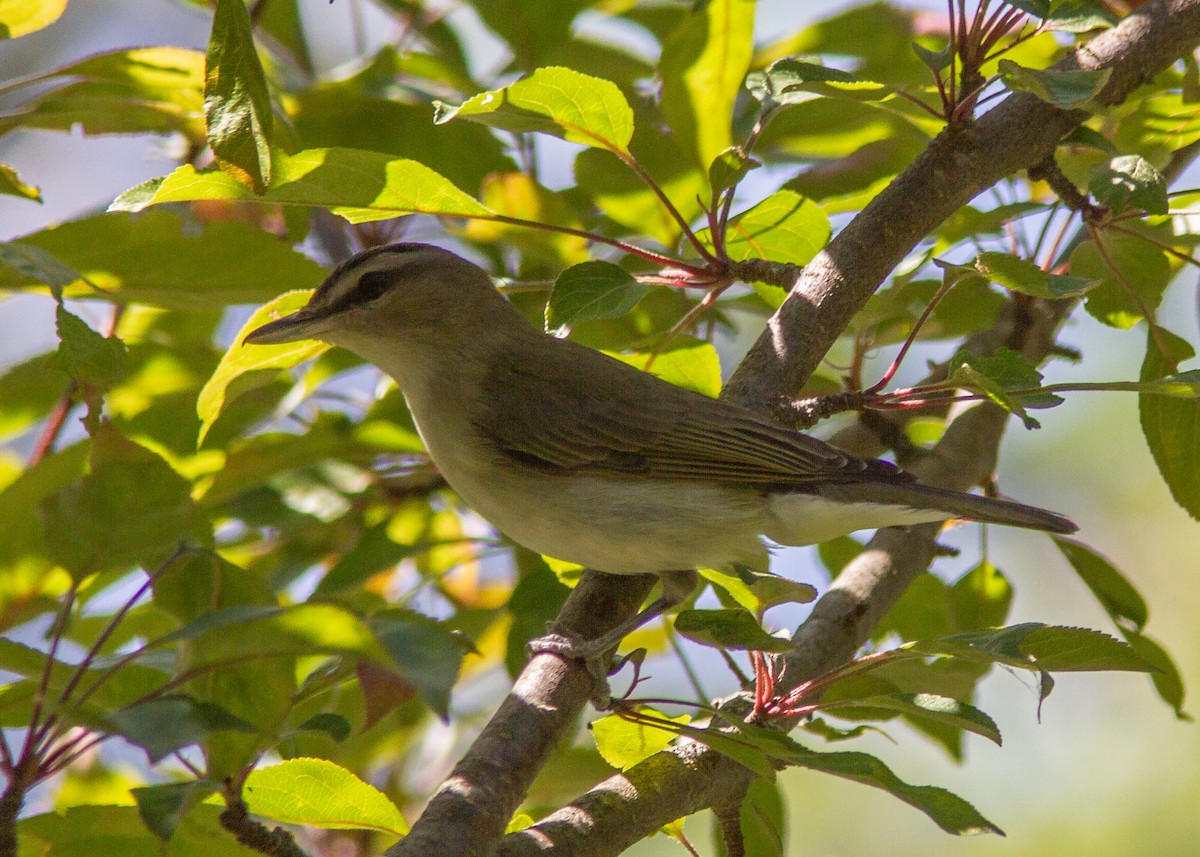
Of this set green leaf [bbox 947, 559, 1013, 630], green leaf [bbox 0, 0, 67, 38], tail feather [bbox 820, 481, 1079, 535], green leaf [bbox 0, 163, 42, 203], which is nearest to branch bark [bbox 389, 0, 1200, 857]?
tail feather [bbox 820, 481, 1079, 535]

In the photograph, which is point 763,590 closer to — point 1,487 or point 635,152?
point 635,152

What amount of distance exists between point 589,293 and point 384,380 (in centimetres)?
Answer: 142

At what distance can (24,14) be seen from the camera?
282 cm

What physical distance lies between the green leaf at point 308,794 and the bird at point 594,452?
0.81m

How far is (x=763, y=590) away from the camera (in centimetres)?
241

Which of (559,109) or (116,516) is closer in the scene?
(116,516)

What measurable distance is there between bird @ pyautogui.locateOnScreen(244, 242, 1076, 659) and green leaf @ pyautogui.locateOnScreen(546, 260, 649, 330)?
41 cm

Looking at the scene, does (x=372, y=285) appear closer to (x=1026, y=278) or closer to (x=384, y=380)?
(x=384, y=380)

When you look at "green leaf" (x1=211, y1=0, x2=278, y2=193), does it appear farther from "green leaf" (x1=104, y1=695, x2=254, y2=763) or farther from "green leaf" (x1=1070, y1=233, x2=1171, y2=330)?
"green leaf" (x1=1070, y1=233, x2=1171, y2=330)

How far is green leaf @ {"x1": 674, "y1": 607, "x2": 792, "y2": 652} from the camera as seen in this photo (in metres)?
2.00

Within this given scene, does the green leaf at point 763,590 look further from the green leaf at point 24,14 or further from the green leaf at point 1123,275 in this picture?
the green leaf at point 24,14

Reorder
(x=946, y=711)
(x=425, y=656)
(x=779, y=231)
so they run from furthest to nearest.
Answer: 1. (x=779, y=231)
2. (x=946, y=711)
3. (x=425, y=656)

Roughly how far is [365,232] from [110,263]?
1228 millimetres

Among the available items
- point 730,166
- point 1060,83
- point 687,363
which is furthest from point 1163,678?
point 730,166
